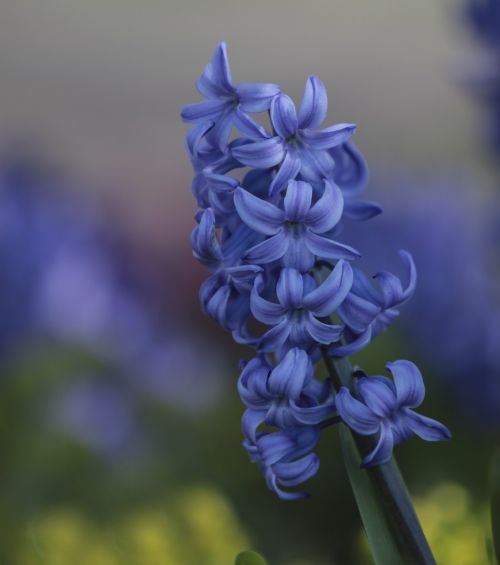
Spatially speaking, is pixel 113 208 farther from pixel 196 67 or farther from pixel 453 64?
pixel 196 67

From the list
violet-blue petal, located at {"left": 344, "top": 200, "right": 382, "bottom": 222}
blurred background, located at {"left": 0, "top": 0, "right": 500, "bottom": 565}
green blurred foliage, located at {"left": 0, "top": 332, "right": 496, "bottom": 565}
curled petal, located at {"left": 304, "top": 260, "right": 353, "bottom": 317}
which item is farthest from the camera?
green blurred foliage, located at {"left": 0, "top": 332, "right": 496, "bottom": 565}

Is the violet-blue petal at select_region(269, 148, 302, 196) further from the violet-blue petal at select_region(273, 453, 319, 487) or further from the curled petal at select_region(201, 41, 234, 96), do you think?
the violet-blue petal at select_region(273, 453, 319, 487)

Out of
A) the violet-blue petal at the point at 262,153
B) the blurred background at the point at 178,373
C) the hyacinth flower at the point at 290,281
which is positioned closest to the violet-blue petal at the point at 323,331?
the hyacinth flower at the point at 290,281

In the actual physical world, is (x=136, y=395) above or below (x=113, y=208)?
below

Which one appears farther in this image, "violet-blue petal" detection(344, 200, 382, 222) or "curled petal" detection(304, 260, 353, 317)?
"violet-blue petal" detection(344, 200, 382, 222)

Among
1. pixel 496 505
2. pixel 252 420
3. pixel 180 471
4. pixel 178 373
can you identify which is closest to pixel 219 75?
pixel 252 420

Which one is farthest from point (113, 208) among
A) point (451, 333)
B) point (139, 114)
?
point (139, 114)

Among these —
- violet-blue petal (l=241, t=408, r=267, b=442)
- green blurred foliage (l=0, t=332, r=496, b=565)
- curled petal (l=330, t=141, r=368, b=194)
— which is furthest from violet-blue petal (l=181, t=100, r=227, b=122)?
green blurred foliage (l=0, t=332, r=496, b=565)
